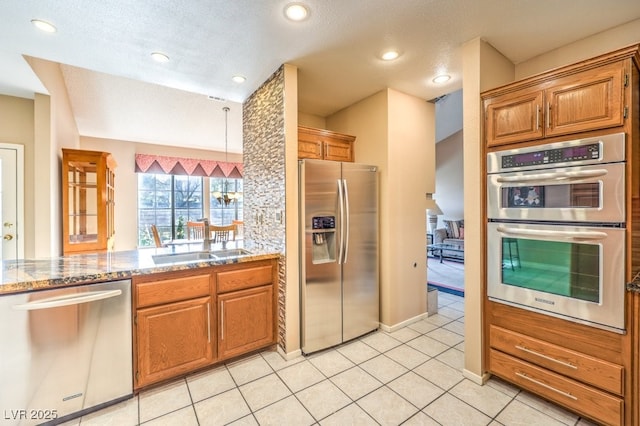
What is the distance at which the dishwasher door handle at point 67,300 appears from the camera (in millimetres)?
1634

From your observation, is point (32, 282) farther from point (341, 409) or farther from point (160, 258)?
point (341, 409)

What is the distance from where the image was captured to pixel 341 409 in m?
1.84

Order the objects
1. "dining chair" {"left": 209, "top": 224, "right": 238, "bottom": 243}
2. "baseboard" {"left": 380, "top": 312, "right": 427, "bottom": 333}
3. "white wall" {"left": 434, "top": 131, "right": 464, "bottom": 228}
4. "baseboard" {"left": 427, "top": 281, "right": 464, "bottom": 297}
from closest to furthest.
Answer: "baseboard" {"left": 380, "top": 312, "right": 427, "bottom": 333}, "baseboard" {"left": 427, "top": 281, "right": 464, "bottom": 297}, "dining chair" {"left": 209, "top": 224, "right": 238, "bottom": 243}, "white wall" {"left": 434, "top": 131, "right": 464, "bottom": 228}

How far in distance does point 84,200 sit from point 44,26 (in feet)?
9.17

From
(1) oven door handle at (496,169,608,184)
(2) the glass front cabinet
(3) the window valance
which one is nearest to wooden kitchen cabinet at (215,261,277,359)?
(1) oven door handle at (496,169,608,184)

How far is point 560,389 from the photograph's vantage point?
173cm

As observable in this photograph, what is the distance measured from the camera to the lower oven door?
1561 millimetres

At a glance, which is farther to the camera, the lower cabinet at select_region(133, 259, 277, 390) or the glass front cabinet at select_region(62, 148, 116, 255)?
the glass front cabinet at select_region(62, 148, 116, 255)

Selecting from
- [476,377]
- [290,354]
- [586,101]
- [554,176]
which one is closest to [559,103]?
[586,101]

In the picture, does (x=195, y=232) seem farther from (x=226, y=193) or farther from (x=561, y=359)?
(x=561, y=359)

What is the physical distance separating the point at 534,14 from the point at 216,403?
11.1ft

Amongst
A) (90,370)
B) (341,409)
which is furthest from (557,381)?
(90,370)

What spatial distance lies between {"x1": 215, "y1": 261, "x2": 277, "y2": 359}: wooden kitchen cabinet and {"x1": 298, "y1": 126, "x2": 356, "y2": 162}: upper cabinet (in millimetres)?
1248

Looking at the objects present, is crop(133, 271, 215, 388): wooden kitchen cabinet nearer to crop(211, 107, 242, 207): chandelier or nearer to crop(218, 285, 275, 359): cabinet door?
crop(218, 285, 275, 359): cabinet door
